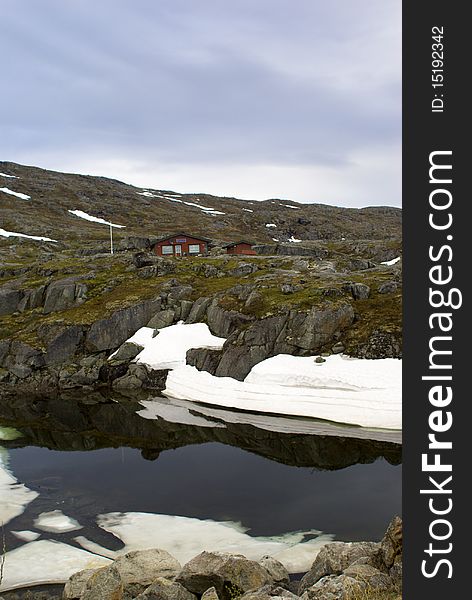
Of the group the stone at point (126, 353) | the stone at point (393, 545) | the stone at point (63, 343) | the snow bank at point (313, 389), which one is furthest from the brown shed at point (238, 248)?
the stone at point (393, 545)

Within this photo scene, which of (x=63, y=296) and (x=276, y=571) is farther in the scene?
(x=63, y=296)

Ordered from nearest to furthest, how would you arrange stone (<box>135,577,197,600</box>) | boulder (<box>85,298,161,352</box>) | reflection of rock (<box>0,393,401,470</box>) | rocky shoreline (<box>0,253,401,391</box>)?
stone (<box>135,577,197,600</box>)
reflection of rock (<box>0,393,401,470</box>)
rocky shoreline (<box>0,253,401,391</box>)
boulder (<box>85,298,161,352</box>)

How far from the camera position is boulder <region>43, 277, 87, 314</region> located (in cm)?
7012

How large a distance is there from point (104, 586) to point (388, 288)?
4937 cm

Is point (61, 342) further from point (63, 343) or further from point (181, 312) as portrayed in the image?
point (181, 312)

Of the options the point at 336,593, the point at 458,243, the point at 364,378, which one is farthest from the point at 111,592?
the point at 364,378

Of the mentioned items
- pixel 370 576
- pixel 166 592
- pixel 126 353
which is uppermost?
pixel 126 353

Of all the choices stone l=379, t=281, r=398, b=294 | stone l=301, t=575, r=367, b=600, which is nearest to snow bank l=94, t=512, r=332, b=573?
stone l=301, t=575, r=367, b=600

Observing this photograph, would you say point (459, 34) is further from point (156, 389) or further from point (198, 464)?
point (156, 389)

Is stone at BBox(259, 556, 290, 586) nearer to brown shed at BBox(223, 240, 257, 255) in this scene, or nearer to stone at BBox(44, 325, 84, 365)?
stone at BBox(44, 325, 84, 365)

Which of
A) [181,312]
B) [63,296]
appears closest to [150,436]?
[181,312]

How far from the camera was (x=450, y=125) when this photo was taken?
927 cm

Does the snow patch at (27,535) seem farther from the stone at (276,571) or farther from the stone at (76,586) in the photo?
the stone at (276,571)

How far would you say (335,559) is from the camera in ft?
58.3
